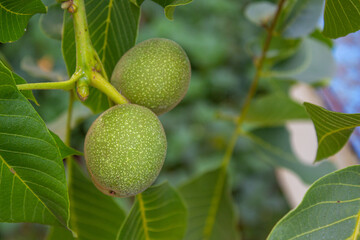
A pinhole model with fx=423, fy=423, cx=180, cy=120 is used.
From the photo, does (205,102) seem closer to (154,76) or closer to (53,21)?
(53,21)

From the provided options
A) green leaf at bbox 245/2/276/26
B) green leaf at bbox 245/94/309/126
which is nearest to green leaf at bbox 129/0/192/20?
green leaf at bbox 245/2/276/26

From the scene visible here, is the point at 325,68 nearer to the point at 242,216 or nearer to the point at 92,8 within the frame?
the point at 92,8

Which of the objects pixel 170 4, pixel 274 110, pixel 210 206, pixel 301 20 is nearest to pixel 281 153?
pixel 274 110

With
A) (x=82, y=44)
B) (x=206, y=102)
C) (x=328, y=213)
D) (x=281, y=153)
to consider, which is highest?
(x=82, y=44)

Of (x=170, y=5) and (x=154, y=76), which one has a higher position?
(x=170, y=5)

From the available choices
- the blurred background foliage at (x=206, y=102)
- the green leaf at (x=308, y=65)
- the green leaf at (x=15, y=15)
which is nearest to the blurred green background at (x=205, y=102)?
the blurred background foliage at (x=206, y=102)

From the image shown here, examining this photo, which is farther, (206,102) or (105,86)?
(206,102)

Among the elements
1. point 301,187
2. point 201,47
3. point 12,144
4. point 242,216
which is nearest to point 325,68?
point 301,187
